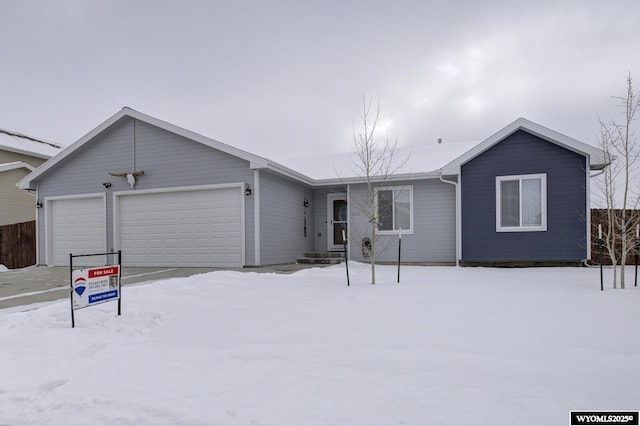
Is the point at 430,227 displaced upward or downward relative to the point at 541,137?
downward

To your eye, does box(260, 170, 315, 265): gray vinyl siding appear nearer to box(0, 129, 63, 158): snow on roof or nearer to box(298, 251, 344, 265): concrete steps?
box(298, 251, 344, 265): concrete steps

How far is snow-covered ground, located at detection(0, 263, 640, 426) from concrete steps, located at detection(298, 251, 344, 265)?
21.0ft

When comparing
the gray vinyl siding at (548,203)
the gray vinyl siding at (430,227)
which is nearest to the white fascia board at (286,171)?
the gray vinyl siding at (430,227)

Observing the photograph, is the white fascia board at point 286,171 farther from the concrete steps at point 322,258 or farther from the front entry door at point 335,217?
the concrete steps at point 322,258

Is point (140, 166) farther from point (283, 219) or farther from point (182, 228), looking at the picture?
point (283, 219)

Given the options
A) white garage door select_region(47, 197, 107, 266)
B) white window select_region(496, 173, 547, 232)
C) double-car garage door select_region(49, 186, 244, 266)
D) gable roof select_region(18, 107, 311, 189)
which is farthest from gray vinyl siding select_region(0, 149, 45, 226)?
white window select_region(496, 173, 547, 232)

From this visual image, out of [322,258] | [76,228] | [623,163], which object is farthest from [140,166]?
[623,163]

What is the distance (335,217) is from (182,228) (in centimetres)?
518

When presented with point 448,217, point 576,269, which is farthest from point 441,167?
point 576,269

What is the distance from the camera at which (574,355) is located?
10.0ft

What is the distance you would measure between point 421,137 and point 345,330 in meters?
17.6

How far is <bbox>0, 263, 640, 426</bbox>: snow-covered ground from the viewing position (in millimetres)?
2223

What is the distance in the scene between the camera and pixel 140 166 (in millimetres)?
11734

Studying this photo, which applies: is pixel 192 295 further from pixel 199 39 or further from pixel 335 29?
pixel 199 39
